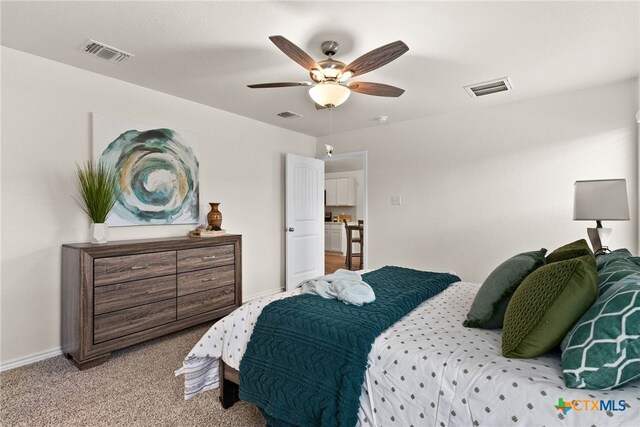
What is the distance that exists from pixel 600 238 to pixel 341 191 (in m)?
6.53

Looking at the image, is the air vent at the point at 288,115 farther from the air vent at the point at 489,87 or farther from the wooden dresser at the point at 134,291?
the air vent at the point at 489,87

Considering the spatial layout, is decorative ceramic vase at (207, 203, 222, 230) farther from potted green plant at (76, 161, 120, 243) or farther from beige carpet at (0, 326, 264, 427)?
beige carpet at (0, 326, 264, 427)

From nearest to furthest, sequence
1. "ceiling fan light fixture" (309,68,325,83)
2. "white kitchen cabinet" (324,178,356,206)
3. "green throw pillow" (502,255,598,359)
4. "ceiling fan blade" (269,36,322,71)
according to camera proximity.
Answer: "green throw pillow" (502,255,598,359) < "ceiling fan blade" (269,36,322,71) < "ceiling fan light fixture" (309,68,325,83) < "white kitchen cabinet" (324,178,356,206)

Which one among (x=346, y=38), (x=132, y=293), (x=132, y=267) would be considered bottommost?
(x=132, y=293)

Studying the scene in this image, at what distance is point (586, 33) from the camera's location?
2.19 m

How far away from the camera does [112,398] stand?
2.07m

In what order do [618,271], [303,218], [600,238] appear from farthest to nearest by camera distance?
1. [303,218]
2. [600,238]
3. [618,271]

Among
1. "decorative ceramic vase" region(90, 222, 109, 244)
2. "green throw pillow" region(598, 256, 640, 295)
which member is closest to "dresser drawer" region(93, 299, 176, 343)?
"decorative ceramic vase" region(90, 222, 109, 244)

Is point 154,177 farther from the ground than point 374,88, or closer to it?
closer to it

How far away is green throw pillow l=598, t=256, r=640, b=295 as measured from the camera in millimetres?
1270

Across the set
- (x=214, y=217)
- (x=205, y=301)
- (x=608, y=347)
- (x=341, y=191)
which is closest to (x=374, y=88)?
(x=608, y=347)

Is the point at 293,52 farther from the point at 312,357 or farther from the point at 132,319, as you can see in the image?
the point at 132,319

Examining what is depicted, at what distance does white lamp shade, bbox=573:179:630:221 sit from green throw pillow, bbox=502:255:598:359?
4.98 feet

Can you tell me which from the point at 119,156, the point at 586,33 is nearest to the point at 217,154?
the point at 119,156
